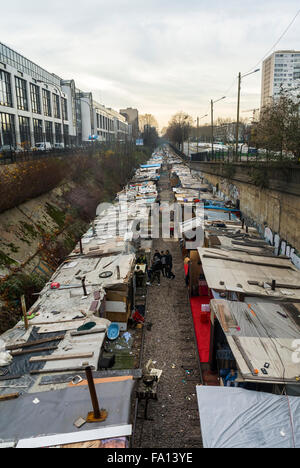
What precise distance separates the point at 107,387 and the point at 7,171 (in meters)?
16.8

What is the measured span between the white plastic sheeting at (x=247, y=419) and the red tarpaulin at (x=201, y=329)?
4.27 m

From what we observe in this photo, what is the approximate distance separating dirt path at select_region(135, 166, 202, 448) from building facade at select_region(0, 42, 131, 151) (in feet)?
55.4

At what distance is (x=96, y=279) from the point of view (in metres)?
11.8

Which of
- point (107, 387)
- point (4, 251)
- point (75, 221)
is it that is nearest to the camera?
point (107, 387)

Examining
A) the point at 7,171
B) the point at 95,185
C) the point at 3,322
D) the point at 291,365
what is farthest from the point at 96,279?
the point at 95,185

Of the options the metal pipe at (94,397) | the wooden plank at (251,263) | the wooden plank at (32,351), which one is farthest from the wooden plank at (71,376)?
the wooden plank at (251,263)

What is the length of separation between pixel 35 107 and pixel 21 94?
4726 mm

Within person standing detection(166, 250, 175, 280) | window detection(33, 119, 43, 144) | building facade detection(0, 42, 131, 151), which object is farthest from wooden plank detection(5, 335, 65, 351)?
window detection(33, 119, 43, 144)

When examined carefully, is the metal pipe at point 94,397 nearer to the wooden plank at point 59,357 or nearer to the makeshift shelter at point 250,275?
the wooden plank at point 59,357

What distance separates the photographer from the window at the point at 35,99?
4762 cm

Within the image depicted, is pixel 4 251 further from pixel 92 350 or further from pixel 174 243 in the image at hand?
pixel 174 243

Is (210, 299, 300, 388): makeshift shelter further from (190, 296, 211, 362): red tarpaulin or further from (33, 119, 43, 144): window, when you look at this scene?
(33, 119, 43, 144): window

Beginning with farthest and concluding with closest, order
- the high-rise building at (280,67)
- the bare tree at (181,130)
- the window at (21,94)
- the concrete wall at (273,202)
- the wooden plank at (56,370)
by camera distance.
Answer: the high-rise building at (280,67) → the bare tree at (181,130) → the window at (21,94) → the concrete wall at (273,202) → the wooden plank at (56,370)

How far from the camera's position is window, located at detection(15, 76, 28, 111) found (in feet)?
140
